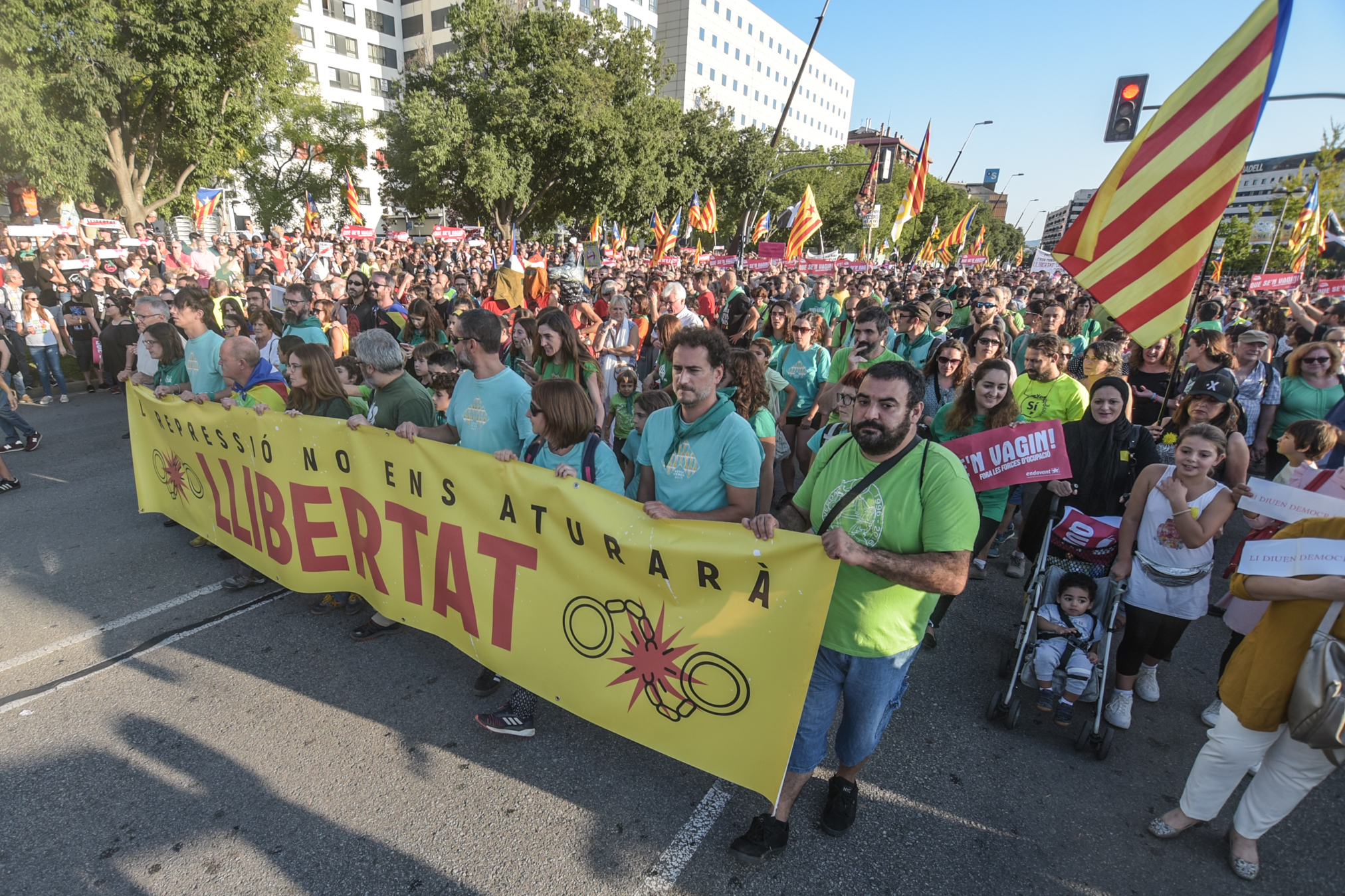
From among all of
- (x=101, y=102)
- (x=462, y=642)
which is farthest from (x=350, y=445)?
(x=101, y=102)

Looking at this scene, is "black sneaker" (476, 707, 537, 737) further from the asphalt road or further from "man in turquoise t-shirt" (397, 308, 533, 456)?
"man in turquoise t-shirt" (397, 308, 533, 456)

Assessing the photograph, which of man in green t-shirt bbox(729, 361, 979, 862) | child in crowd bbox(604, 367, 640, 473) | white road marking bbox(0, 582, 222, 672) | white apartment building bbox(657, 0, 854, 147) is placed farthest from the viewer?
white apartment building bbox(657, 0, 854, 147)

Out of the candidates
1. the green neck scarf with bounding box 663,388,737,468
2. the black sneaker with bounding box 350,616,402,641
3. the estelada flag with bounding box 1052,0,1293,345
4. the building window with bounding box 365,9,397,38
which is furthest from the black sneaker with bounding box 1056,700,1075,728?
the building window with bounding box 365,9,397,38

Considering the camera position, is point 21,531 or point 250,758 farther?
point 21,531

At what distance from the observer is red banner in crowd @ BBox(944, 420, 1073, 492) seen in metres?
3.12

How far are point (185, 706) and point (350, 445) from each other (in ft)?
5.40

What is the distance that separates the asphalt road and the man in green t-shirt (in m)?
0.32

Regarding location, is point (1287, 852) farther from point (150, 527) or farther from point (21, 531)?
point (21, 531)

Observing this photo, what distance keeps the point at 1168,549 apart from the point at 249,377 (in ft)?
19.7

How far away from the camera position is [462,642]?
11.7 feet

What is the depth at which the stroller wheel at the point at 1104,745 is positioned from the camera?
129 inches

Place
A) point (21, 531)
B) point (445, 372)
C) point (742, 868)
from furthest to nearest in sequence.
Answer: point (21, 531) → point (445, 372) → point (742, 868)

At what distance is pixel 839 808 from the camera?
9.27 ft

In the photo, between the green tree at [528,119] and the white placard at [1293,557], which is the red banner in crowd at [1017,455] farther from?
the green tree at [528,119]
